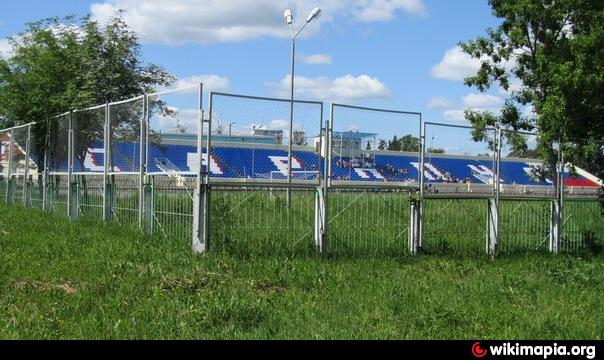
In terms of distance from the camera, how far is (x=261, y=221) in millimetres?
11344

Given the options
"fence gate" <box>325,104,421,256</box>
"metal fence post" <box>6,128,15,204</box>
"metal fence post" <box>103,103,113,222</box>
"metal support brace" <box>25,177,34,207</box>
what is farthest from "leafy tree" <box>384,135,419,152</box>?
"metal fence post" <box>6,128,15,204</box>

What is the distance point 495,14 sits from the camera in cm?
1409

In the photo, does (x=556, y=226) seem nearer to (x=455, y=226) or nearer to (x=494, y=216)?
(x=494, y=216)

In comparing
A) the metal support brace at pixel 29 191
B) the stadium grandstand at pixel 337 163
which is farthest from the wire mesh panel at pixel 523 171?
the metal support brace at pixel 29 191

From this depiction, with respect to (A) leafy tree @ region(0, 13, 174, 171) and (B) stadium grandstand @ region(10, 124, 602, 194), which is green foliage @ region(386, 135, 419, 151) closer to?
(B) stadium grandstand @ region(10, 124, 602, 194)

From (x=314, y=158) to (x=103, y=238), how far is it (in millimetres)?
4216

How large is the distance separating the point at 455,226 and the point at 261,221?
419 cm

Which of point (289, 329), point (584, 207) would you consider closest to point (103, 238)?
point (289, 329)

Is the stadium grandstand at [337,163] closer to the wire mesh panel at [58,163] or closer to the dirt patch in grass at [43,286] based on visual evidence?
the dirt patch in grass at [43,286]

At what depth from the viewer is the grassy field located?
6.65 m

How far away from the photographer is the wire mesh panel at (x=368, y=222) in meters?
12.0

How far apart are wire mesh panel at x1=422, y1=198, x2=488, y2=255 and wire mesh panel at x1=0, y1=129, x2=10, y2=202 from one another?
655 inches

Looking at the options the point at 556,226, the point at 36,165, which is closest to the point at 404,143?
the point at 556,226

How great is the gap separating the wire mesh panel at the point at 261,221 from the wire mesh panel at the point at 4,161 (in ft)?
50.3
